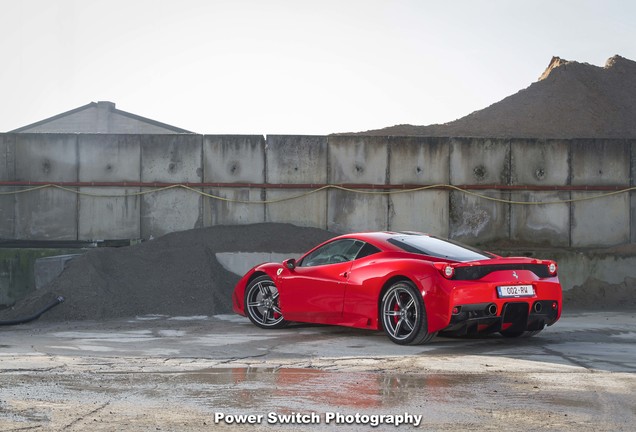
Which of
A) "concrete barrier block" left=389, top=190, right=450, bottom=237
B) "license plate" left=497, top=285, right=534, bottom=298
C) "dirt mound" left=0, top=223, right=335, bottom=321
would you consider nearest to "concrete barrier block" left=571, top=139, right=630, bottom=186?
"concrete barrier block" left=389, top=190, right=450, bottom=237

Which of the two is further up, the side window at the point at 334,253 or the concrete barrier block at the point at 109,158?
the concrete barrier block at the point at 109,158

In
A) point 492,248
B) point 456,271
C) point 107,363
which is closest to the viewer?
point 107,363

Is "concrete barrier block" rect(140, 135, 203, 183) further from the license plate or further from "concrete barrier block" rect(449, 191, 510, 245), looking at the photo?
the license plate

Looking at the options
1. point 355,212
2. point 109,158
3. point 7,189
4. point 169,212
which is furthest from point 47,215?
point 355,212

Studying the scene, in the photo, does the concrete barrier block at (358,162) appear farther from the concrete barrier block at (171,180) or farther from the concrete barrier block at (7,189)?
the concrete barrier block at (7,189)

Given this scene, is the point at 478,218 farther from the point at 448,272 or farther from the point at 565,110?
the point at 565,110

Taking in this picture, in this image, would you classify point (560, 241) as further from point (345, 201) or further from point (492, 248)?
point (345, 201)

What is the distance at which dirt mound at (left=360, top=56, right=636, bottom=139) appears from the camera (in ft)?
103

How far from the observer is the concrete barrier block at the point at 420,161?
690 inches

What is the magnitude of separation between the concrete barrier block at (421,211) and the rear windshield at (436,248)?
6.52 m

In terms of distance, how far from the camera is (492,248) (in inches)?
667

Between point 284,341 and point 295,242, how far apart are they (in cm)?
618

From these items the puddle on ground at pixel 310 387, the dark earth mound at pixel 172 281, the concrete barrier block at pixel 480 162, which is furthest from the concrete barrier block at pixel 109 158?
the puddle on ground at pixel 310 387

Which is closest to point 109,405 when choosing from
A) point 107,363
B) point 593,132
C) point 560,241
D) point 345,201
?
point 107,363
